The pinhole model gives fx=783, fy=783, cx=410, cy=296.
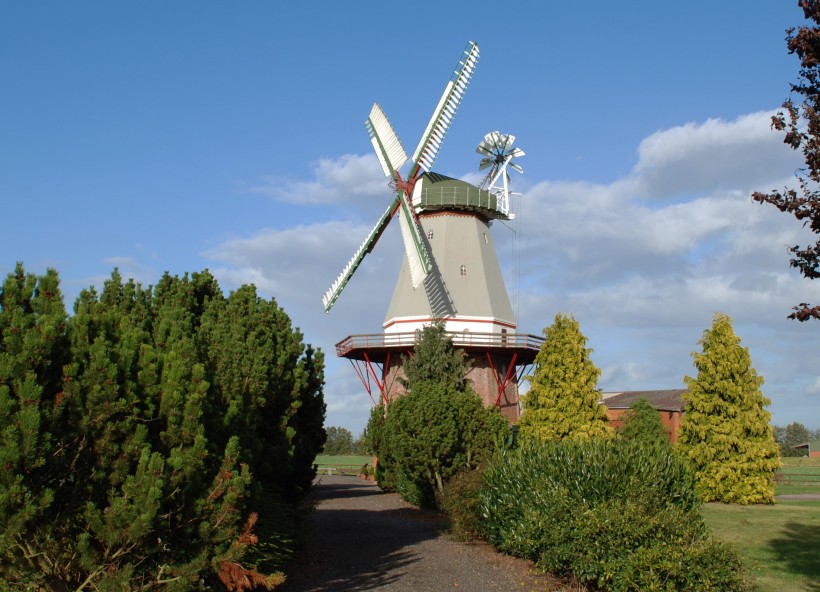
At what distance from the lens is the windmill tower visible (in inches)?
1346

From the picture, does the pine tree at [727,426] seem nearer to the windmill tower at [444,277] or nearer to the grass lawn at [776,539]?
the grass lawn at [776,539]

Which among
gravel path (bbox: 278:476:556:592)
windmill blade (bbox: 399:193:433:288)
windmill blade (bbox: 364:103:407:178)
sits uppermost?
windmill blade (bbox: 364:103:407:178)

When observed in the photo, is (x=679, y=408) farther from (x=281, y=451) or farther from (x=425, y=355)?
(x=281, y=451)

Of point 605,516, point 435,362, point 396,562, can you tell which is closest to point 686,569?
point 605,516

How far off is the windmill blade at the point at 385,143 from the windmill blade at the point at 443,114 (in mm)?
1028

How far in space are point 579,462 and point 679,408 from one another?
4041 centimetres

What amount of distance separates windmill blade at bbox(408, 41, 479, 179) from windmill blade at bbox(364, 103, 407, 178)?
40.5 inches

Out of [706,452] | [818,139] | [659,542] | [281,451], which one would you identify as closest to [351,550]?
[281,451]

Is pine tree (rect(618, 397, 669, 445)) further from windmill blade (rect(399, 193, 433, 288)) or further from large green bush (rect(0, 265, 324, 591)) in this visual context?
large green bush (rect(0, 265, 324, 591))

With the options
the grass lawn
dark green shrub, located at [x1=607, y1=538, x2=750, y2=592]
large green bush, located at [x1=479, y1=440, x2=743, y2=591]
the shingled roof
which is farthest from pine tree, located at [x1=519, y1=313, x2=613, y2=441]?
the shingled roof

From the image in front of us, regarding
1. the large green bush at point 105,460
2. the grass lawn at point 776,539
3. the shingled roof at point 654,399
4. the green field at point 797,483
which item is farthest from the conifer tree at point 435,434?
the shingled roof at point 654,399

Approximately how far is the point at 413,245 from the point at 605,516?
21567mm

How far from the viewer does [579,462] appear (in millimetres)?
15305

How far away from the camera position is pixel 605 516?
13.3m
